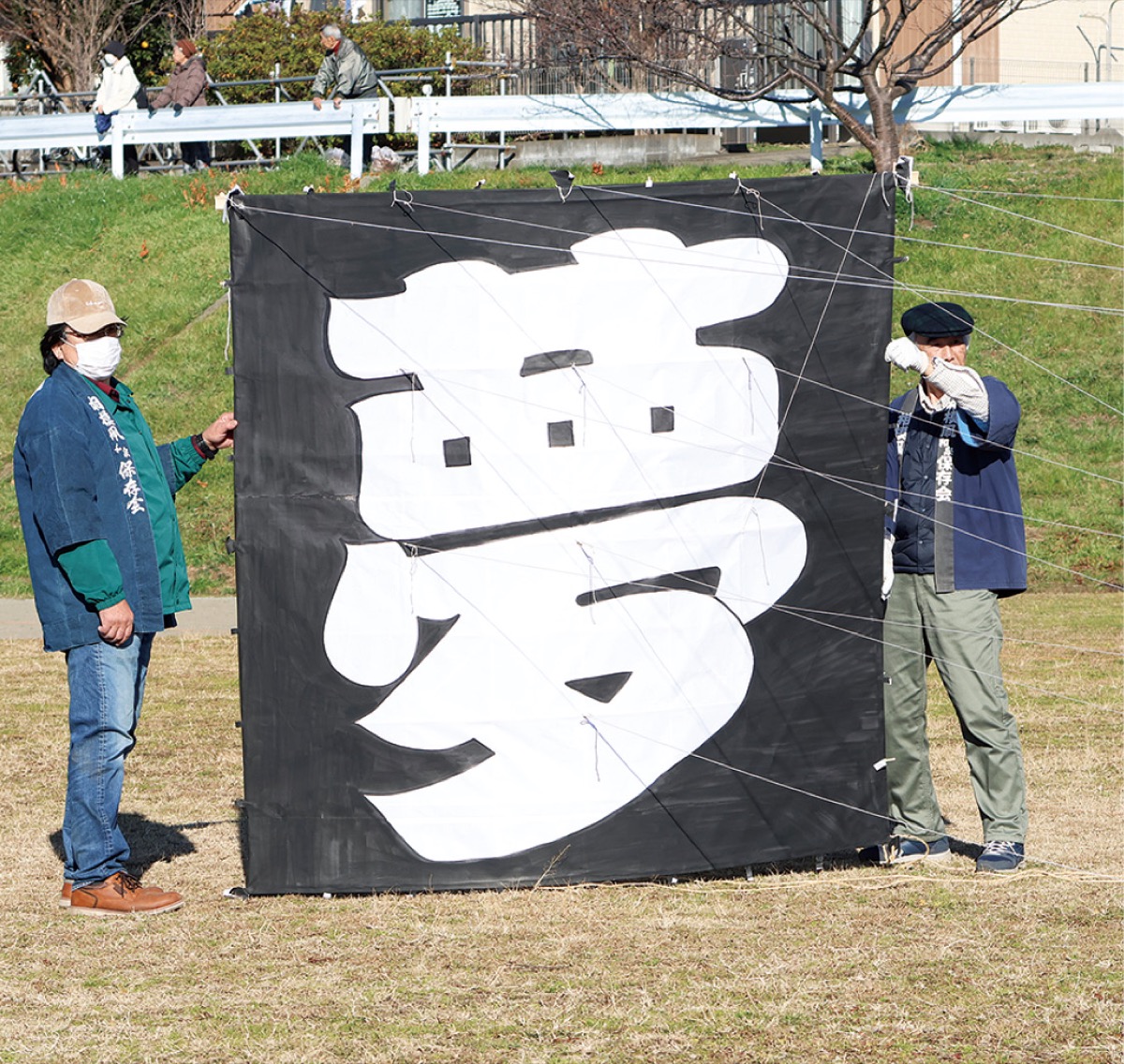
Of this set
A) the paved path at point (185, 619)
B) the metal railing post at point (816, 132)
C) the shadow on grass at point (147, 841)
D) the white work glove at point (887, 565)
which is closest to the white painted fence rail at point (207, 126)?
the metal railing post at point (816, 132)

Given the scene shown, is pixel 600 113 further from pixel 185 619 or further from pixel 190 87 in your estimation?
pixel 185 619

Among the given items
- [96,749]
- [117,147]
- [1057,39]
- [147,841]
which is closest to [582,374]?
[96,749]

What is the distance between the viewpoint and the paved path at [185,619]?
11.4 metres

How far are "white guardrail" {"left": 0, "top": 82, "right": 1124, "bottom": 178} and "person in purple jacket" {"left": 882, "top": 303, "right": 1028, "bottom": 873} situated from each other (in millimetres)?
10966

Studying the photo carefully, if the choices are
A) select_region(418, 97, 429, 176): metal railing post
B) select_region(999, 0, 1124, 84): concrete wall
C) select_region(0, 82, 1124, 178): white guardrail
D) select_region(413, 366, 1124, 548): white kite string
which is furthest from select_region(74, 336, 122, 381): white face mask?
select_region(999, 0, 1124, 84): concrete wall

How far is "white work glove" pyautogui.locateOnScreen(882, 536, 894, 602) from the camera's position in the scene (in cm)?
568

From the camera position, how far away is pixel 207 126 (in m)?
17.9

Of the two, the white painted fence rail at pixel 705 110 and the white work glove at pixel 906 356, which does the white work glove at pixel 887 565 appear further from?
the white painted fence rail at pixel 705 110

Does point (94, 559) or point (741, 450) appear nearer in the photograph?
point (94, 559)

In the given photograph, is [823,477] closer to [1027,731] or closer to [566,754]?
[566,754]

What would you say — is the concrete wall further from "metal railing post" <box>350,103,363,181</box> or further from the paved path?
the paved path

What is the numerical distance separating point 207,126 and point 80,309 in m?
13.4

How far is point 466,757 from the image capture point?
536 centimetres

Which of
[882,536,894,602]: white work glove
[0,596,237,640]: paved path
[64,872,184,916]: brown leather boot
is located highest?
[882,536,894,602]: white work glove
